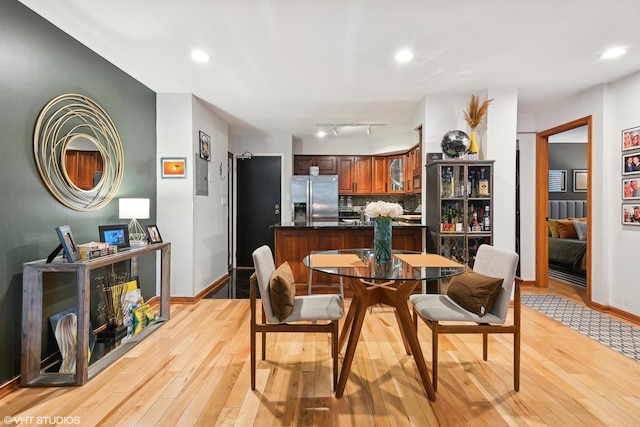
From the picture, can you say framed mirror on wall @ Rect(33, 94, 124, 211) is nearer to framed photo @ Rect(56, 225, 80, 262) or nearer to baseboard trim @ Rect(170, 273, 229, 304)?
framed photo @ Rect(56, 225, 80, 262)

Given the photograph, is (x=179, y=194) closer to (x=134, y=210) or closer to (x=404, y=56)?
(x=134, y=210)

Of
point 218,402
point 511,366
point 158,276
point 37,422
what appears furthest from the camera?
point 158,276

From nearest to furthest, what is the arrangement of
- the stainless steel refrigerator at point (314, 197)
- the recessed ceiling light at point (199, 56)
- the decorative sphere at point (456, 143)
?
the recessed ceiling light at point (199, 56) → the decorative sphere at point (456, 143) → the stainless steel refrigerator at point (314, 197)

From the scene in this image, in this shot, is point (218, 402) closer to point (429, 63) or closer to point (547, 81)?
point (429, 63)

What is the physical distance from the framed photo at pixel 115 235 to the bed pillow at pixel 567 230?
682 centimetres

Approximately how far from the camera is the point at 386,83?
3.54 m

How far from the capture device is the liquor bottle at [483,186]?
3.63 meters

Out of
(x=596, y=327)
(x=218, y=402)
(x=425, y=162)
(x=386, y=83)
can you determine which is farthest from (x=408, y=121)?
(x=218, y=402)

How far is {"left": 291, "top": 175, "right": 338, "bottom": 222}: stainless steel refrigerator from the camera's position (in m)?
5.94

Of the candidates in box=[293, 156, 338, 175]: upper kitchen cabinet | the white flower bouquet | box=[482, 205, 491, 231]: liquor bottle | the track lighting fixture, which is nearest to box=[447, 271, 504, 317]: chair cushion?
the white flower bouquet

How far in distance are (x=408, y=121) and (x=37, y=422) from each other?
5.22 m

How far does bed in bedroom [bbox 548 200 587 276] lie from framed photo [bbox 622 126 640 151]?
7.74 feet

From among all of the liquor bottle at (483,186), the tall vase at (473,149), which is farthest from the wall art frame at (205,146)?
the liquor bottle at (483,186)

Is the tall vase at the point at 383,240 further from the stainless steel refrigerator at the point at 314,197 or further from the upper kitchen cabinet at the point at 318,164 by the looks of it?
the upper kitchen cabinet at the point at 318,164
